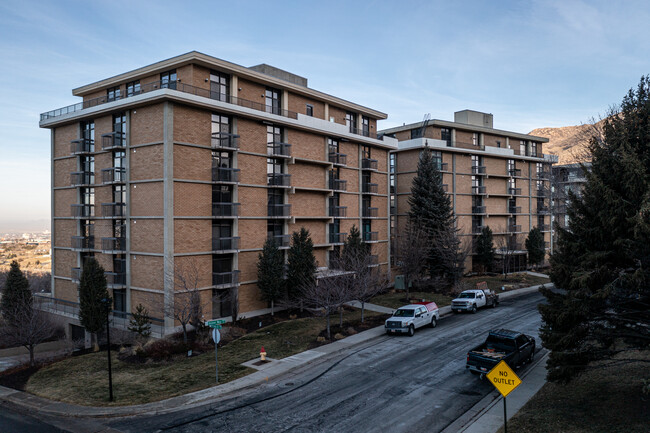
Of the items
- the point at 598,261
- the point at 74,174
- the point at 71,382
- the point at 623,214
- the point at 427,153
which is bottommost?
the point at 71,382

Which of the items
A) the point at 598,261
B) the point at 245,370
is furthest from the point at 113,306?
the point at 598,261

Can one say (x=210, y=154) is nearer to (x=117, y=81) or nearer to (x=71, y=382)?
(x=117, y=81)

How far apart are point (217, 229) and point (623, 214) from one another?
80.0 feet

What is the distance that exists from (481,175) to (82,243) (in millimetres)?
44735

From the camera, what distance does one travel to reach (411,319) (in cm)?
2650

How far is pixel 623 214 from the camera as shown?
12.6m

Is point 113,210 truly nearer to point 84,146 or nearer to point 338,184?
point 84,146

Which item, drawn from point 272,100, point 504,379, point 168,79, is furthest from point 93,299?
point 504,379

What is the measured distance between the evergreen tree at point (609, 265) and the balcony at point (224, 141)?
22727 mm

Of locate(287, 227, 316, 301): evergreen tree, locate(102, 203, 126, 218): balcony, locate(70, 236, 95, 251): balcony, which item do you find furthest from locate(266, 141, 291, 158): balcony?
locate(70, 236, 95, 251): balcony

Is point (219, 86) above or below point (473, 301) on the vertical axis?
above

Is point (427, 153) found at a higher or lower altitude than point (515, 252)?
higher

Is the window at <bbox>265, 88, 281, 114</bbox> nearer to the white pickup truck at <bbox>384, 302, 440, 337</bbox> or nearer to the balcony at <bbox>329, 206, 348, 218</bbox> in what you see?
the balcony at <bbox>329, 206, 348, 218</bbox>

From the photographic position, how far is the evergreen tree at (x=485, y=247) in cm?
5172
